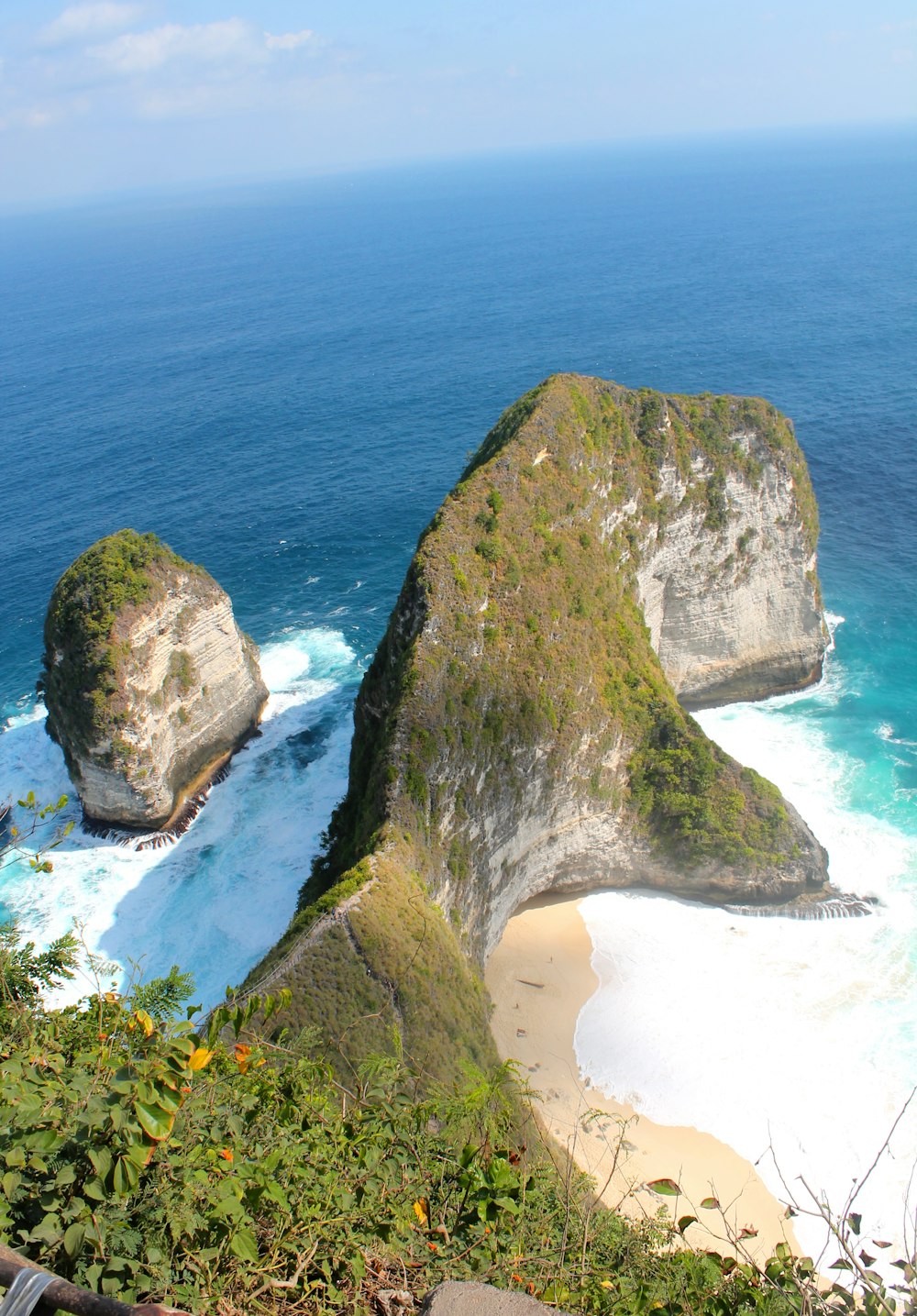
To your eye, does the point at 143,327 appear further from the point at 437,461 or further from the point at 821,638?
the point at 821,638

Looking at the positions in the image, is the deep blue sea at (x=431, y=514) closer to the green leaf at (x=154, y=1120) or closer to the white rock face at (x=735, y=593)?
the white rock face at (x=735, y=593)

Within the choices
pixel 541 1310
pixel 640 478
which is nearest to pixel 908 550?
pixel 640 478

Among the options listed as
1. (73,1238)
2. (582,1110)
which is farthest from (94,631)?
(73,1238)

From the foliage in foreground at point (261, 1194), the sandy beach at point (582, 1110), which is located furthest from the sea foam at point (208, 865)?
the foliage in foreground at point (261, 1194)

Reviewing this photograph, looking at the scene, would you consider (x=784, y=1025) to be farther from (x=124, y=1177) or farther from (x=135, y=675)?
(x=135, y=675)

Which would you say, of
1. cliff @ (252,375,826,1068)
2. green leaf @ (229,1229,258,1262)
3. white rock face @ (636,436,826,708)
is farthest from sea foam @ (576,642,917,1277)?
green leaf @ (229,1229,258,1262)

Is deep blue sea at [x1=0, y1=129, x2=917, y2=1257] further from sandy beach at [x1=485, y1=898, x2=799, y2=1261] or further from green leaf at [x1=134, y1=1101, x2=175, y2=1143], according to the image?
green leaf at [x1=134, y1=1101, x2=175, y2=1143]
